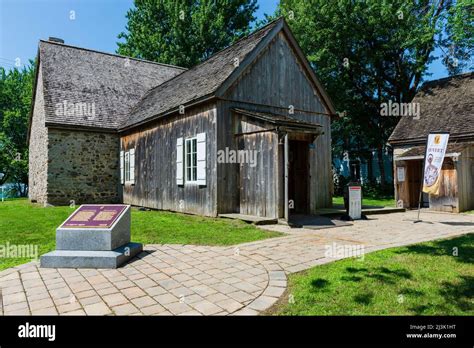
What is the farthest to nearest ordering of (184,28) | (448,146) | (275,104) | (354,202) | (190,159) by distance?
1. (184,28)
2. (448,146)
3. (275,104)
4. (190,159)
5. (354,202)

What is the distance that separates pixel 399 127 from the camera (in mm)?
18922

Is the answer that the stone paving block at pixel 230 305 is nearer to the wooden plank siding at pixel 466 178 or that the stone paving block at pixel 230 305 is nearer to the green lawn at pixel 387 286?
the green lawn at pixel 387 286

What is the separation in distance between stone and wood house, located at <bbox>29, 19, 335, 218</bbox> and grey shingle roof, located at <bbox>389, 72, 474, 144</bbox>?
23.1ft

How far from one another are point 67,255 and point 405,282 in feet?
17.5

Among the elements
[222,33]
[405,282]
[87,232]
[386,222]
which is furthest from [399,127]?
[222,33]

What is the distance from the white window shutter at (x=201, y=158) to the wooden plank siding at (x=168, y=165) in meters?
0.15

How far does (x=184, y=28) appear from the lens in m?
32.5

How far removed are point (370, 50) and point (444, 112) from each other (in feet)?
29.3

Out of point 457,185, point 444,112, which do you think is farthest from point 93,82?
point 444,112

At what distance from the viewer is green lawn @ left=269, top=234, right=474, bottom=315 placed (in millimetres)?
3535

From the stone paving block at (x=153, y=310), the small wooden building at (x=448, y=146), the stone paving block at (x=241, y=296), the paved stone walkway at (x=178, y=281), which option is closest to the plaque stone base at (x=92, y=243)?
the paved stone walkway at (x=178, y=281)

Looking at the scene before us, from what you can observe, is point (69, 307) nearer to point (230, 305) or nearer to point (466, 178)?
point (230, 305)

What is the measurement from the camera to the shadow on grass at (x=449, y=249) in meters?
5.67
